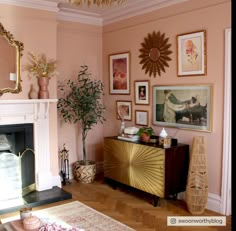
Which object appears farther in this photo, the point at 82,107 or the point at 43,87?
the point at 82,107

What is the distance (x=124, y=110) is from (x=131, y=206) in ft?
5.29

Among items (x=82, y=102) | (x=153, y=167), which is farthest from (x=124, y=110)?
(x=153, y=167)

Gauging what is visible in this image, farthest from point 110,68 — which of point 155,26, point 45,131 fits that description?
point 45,131

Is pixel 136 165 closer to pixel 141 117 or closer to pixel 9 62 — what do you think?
pixel 141 117

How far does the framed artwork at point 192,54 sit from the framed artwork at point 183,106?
0.20m

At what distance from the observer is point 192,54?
3.54 m

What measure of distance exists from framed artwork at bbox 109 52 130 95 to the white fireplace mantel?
1.20 metres

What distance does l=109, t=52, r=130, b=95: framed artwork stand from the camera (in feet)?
14.8

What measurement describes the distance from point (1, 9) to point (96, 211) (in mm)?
2740

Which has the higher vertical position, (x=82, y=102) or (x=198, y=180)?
(x=82, y=102)

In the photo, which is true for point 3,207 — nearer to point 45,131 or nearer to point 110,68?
point 45,131

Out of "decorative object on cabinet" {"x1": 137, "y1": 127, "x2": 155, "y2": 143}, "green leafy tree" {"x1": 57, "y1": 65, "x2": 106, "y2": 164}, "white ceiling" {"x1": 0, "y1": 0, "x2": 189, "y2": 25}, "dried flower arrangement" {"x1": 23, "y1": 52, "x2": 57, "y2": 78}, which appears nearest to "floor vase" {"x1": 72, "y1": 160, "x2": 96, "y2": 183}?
"green leafy tree" {"x1": 57, "y1": 65, "x2": 106, "y2": 164}

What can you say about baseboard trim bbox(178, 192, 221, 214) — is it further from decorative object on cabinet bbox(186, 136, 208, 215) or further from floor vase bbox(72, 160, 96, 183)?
floor vase bbox(72, 160, 96, 183)

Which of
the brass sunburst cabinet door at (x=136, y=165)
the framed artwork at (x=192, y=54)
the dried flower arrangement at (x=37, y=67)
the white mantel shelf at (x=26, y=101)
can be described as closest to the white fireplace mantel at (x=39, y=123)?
the white mantel shelf at (x=26, y=101)
